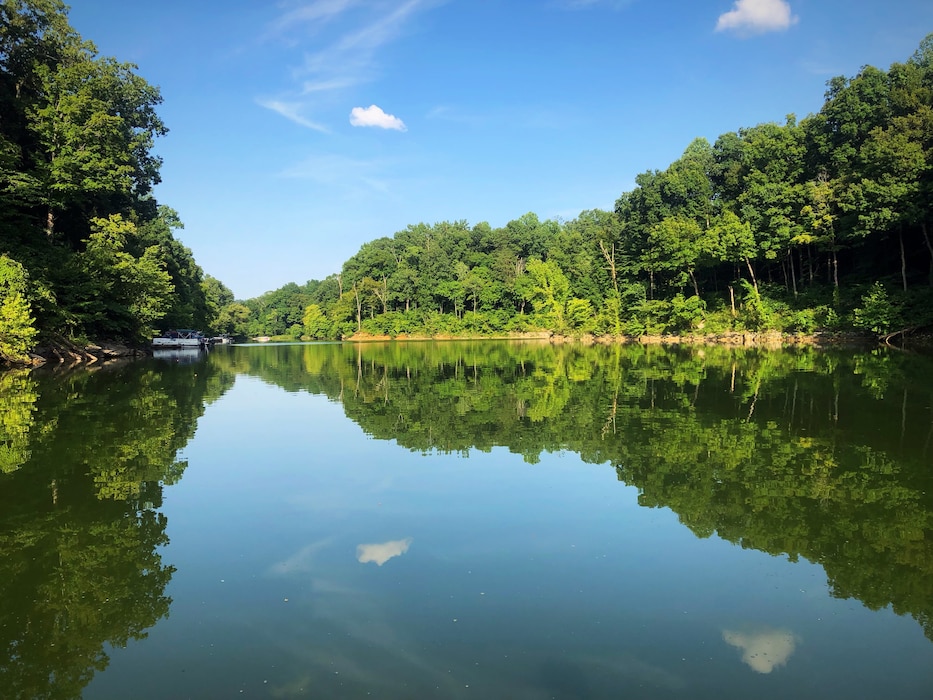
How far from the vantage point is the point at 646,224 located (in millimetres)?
60438

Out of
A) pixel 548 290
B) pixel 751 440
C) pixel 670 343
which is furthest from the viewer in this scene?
pixel 548 290

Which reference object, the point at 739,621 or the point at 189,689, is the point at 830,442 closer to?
the point at 739,621

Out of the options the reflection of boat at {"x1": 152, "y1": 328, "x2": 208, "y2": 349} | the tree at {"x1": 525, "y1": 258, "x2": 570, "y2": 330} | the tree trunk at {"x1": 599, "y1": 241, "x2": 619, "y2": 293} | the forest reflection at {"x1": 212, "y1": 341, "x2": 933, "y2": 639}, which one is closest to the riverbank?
the tree at {"x1": 525, "y1": 258, "x2": 570, "y2": 330}

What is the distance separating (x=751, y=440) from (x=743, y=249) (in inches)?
1590

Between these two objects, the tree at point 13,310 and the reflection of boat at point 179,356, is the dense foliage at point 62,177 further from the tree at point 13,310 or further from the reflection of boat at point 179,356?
the reflection of boat at point 179,356

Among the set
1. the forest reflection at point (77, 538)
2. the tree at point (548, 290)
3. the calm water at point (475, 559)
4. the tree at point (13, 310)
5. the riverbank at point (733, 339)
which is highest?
the tree at point (548, 290)

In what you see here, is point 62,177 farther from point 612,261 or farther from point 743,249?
point 612,261

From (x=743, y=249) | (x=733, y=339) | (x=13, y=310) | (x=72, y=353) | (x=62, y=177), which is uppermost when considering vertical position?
(x=62, y=177)

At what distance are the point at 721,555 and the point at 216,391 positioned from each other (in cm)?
1898

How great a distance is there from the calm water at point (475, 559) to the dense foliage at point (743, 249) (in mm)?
28999

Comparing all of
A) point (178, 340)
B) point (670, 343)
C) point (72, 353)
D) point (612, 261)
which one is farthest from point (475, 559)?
point (612, 261)

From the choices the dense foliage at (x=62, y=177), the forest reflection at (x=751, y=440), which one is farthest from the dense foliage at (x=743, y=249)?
the dense foliage at (x=62, y=177)

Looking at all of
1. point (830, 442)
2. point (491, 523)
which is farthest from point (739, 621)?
point (830, 442)

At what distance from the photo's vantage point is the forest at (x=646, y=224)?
3238 centimetres
